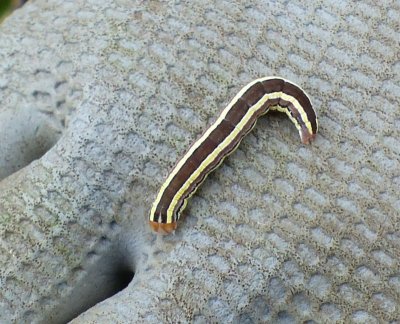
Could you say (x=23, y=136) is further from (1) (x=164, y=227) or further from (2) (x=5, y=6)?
(2) (x=5, y=6)

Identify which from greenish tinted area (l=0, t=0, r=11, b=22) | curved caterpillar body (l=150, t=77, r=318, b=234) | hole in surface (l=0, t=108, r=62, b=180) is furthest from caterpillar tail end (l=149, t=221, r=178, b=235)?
greenish tinted area (l=0, t=0, r=11, b=22)

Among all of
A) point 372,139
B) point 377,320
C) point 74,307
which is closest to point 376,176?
point 372,139

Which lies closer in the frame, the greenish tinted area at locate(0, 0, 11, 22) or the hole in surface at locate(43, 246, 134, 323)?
the hole in surface at locate(43, 246, 134, 323)

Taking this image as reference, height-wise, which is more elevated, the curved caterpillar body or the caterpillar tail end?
the curved caterpillar body

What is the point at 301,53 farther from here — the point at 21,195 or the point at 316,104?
the point at 21,195

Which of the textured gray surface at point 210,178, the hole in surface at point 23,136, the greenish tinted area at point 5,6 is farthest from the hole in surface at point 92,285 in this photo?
the greenish tinted area at point 5,6

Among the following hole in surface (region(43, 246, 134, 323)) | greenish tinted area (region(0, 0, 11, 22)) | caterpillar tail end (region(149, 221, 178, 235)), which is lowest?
greenish tinted area (region(0, 0, 11, 22))

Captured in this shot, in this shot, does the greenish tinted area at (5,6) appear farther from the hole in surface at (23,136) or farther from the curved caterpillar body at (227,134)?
the curved caterpillar body at (227,134)

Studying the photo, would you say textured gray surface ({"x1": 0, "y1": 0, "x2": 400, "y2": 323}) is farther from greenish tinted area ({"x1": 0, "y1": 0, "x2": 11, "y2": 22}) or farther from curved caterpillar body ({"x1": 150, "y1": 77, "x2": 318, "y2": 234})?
greenish tinted area ({"x1": 0, "y1": 0, "x2": 11, "y2": 22})
